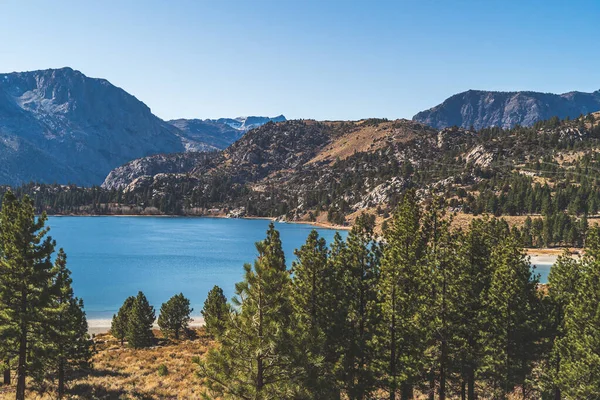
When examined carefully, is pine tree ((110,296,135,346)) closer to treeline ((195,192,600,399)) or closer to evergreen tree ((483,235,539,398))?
treeline ((195,192,600,399))

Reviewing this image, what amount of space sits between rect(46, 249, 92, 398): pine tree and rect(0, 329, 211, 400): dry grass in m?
2.09

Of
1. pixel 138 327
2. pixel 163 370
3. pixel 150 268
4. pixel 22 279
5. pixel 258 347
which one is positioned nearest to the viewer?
pixel 258 347

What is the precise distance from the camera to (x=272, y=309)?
1759cm

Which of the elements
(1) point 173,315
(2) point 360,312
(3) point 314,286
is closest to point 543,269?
(1) point 173,315

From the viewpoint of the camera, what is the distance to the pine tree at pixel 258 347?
17.5 m

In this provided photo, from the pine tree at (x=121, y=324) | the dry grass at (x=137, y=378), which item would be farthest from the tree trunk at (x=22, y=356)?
the pine tree at (x=121, y=324)

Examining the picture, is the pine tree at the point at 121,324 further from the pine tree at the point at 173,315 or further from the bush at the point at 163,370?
the bush at the point at 163,370

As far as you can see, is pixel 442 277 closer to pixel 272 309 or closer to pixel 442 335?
pixel 442 335

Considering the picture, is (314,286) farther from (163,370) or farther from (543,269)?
(543,269)

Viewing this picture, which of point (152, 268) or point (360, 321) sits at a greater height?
point (360, 321)

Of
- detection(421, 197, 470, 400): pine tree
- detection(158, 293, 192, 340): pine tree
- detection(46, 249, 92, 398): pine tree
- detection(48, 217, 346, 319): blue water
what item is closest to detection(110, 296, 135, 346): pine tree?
detection(158, 293, 192, 340): pine tree

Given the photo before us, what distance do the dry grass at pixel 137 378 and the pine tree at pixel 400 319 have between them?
41.9ft

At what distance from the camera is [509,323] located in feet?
103

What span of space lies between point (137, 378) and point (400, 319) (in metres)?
26.3
